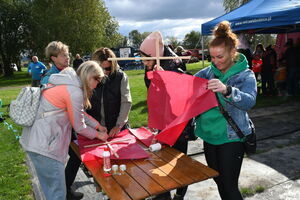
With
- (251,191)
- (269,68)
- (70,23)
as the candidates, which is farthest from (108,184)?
(70,23)

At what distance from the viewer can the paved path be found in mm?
3201

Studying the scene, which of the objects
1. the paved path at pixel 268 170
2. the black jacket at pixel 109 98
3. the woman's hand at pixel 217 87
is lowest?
the paved path at pixel 268 170

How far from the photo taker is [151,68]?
2867mm

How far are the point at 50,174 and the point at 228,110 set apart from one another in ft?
5.16

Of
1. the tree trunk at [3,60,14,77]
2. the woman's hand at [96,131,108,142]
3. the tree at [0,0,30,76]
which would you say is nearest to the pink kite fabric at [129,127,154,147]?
the woman's hand at [96,131,108,142]

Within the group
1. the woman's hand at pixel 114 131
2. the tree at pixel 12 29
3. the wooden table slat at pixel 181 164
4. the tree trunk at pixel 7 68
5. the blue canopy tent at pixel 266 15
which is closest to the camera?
the wooden table slat at pixel 181 164

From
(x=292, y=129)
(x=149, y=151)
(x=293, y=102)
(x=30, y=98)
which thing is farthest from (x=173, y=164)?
(x=293, y=102)

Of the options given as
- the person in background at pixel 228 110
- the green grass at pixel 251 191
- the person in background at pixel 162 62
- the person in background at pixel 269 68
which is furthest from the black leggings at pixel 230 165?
the person in background at pixel 269 68

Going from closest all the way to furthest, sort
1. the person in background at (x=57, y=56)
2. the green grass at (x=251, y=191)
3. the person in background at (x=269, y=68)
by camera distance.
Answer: the green grass at (x=251, y=191), the person in background at (x=57, y=56), the person in background at (x=269, y=68)

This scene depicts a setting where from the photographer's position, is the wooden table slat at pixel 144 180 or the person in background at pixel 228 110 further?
the person in background at pixel 228 110

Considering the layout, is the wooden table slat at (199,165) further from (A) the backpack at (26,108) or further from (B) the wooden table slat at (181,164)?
(A) the backpack at (26,108)

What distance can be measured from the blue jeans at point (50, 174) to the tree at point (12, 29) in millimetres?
32587

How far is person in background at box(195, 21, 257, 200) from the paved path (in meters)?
1.08

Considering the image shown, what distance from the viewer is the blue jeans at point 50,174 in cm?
216
